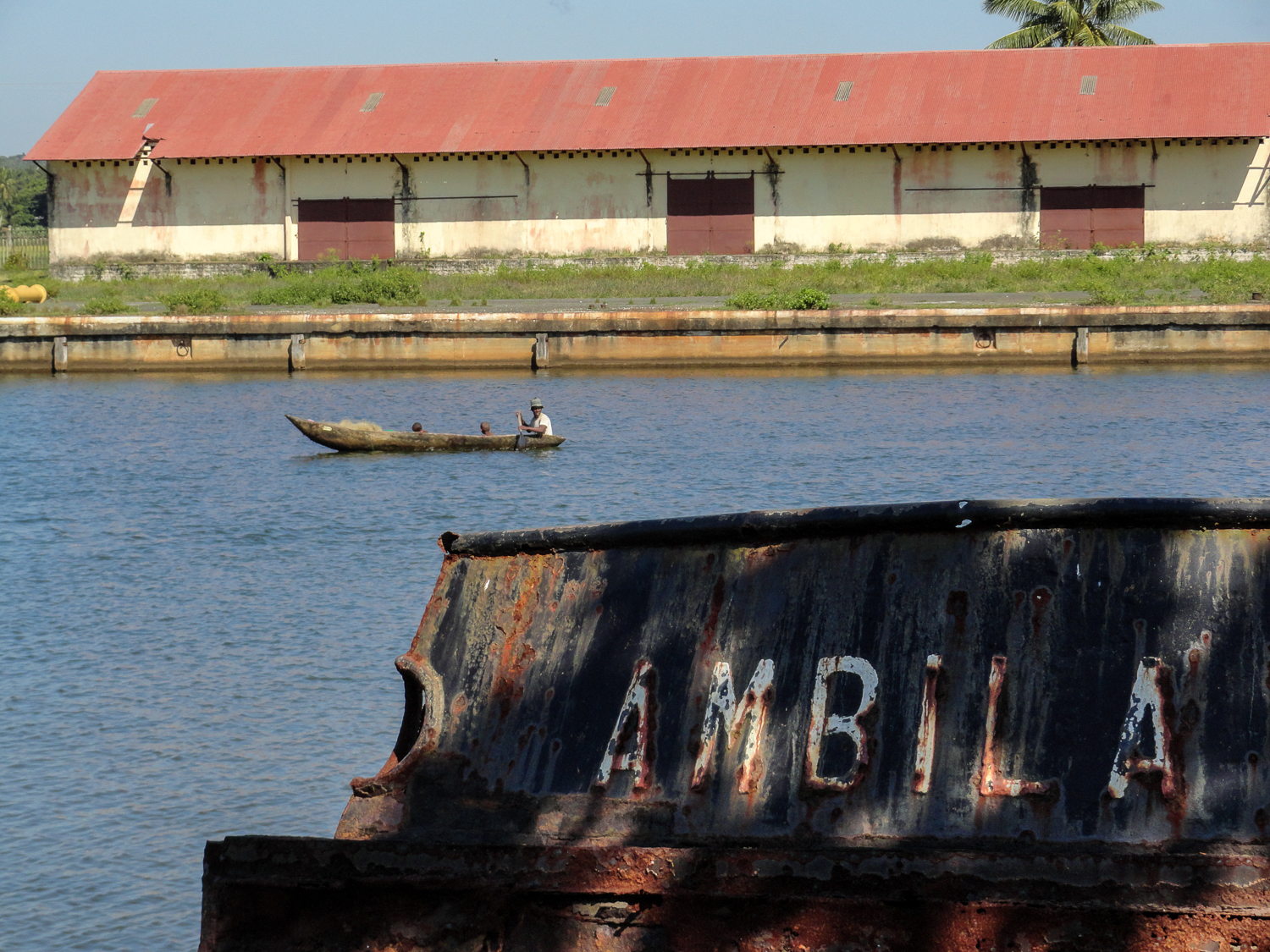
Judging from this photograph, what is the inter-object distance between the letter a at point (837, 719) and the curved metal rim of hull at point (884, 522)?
35 centimetres

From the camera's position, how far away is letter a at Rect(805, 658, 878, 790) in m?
3.87

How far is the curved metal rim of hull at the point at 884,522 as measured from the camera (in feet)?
12.5

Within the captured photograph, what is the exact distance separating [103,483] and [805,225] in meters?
23.0

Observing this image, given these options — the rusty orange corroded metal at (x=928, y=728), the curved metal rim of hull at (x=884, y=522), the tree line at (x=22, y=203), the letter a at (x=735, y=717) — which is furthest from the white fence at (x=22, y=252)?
the rusty orange corroded metal at (x=928, y=728)

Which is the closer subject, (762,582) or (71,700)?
(762,582)

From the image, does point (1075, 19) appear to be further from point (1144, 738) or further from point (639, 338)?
point (1144, 738)

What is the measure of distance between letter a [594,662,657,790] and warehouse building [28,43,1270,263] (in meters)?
35.0

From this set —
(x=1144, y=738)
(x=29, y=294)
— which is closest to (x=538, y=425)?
(x=1144, y=738)

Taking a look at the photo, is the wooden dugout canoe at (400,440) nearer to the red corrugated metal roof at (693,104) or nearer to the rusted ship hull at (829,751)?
the rusted ship hull at (829,751)

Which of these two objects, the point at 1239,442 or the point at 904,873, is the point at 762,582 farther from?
the point at 1239,442

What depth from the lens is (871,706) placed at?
3.95m

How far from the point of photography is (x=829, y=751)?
3.91 m

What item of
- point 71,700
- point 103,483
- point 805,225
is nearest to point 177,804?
point 71,700

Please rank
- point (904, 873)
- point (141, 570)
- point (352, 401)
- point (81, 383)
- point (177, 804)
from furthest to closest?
point (81, 383)
point (352, 401)
point (141, 570)
point (177, 804)
point (904, 873)
